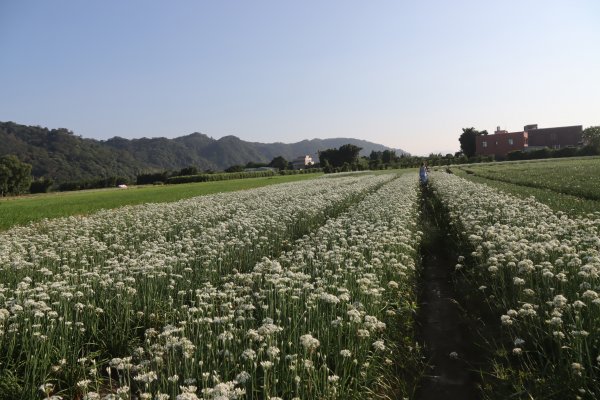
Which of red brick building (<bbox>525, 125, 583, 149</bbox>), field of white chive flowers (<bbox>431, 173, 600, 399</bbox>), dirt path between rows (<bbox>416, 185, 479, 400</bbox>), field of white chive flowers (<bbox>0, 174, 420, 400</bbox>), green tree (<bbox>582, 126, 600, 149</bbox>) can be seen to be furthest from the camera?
red brick building (<bbox>525, 125, 583, 149</bbox>)

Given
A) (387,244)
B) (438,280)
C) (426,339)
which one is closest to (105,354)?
(426,339)

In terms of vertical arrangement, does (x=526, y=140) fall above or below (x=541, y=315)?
above

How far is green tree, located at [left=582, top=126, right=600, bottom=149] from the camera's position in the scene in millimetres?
105325

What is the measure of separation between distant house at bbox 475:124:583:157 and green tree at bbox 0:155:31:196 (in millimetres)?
127636

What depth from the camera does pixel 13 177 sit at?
104m

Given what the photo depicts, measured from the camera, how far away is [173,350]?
220 inches

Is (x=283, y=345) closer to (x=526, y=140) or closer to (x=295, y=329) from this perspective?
(x=295, y=329)

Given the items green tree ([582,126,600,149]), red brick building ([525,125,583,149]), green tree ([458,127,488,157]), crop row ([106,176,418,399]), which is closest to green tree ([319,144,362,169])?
green tree ([458,127,488,157])

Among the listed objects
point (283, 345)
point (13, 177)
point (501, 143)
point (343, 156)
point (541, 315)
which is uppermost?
point (501, 143)

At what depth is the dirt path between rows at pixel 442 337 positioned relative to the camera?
6.95 meters

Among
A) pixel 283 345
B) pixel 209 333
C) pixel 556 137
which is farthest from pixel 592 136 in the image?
pixel 209 333

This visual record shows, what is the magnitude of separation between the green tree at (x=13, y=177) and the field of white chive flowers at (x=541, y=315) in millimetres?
112518

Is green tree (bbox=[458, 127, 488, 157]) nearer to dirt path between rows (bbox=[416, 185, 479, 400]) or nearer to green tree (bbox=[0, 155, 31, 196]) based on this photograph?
green tree (bbox=[0, 155, 31, 196])

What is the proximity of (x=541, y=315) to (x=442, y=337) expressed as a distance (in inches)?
82.1
